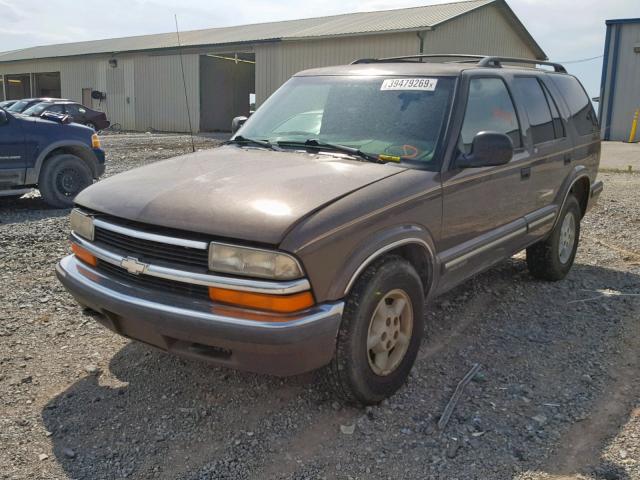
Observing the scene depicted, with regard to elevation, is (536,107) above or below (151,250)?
above

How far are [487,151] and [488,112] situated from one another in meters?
0.72

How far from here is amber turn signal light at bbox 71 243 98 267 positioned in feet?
10.7

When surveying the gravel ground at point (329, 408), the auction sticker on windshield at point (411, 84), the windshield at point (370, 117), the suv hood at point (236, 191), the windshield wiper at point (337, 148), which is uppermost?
the auction sticker on windshield at point (411, 84)

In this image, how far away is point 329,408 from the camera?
10.6 ft

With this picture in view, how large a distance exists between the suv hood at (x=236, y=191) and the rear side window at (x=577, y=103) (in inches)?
108

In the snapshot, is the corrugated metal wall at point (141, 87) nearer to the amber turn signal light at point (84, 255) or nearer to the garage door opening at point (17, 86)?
the garage door opening at point (17, 86)

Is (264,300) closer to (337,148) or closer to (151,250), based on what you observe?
(151,250)

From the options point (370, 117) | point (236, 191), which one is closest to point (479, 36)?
point (370, 117)

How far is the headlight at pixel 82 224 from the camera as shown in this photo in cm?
325

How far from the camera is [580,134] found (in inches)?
213

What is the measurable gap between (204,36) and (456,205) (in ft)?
95.8

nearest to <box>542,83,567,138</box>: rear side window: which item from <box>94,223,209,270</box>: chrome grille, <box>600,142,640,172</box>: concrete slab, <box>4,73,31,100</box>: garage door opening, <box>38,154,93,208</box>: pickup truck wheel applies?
<box>94,223,209,270</box>: chrome grille

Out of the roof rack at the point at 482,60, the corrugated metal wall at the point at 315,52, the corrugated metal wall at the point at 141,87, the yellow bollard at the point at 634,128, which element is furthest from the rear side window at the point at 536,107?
the corrugated metal wall at the point at 141,87

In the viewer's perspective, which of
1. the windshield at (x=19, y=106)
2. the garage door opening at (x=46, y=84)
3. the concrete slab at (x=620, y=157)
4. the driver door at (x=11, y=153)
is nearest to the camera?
the driver door at (x=11, y=153)
